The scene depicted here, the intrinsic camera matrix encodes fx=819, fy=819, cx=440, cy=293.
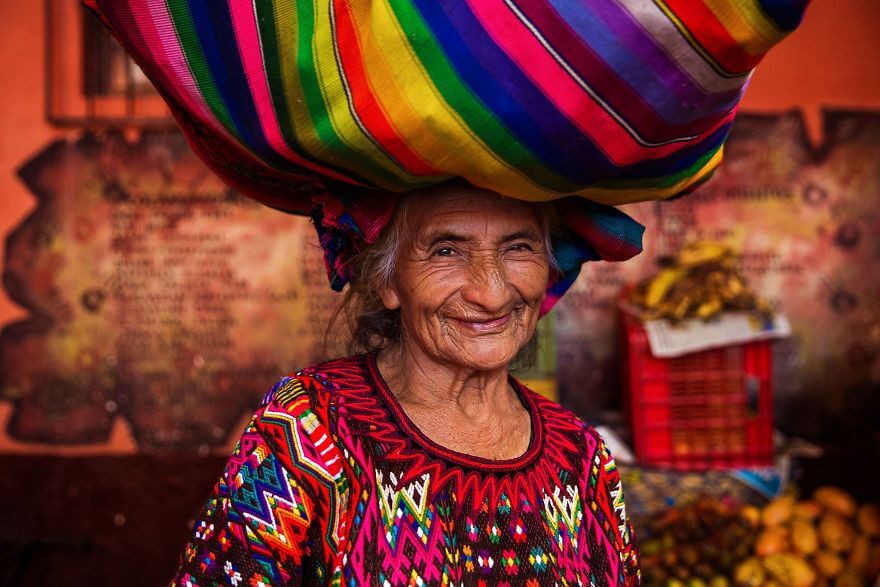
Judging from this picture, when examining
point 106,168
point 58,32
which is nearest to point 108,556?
point 106,168

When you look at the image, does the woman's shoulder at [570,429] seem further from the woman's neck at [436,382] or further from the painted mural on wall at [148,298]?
the painted mural on wall at [148,298]

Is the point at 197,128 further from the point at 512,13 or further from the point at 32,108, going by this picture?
the point at 32,108

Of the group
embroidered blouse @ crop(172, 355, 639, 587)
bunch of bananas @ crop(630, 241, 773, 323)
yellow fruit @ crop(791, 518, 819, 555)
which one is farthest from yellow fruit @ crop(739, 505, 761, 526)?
embroidered blouse @ crop(172, 355, 639, 587)

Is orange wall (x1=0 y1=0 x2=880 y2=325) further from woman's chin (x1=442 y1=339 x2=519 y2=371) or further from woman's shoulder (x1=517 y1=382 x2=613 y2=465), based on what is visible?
woman's chin (x1=442 y1=339 x2=519 y2=371)

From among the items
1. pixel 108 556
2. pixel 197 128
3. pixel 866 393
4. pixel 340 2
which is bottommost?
pixel 108 556

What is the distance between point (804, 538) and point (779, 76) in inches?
95.2

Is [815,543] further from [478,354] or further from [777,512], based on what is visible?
[478,354]

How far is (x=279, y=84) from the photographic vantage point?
4.41 ft

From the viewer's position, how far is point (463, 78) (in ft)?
4.15

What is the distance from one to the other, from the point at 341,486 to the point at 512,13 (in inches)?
34.5

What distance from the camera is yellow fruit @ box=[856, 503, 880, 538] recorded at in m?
3.87

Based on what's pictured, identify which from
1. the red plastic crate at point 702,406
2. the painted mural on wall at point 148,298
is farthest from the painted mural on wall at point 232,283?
the red plastic crate at point 702,406

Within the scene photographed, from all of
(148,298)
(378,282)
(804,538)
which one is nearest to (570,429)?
(378,282)

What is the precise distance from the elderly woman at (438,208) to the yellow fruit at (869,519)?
2.63m
